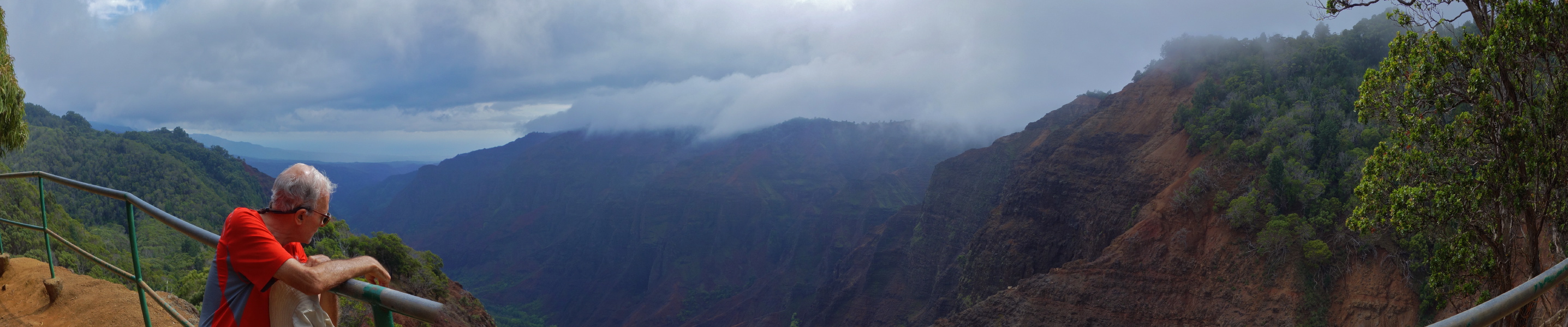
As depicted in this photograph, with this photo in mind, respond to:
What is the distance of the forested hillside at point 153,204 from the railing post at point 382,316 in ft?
0.85

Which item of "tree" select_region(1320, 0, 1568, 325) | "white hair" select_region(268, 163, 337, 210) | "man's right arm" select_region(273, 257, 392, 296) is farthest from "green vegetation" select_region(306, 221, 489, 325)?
"tree" select_region(1320, 0, 1568, 325)

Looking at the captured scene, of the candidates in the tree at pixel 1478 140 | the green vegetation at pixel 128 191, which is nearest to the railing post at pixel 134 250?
the tree at pixel 1478 140

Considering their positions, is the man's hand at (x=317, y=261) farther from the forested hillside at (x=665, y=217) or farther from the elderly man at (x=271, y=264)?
the forested hillside at (x=665, y=217)

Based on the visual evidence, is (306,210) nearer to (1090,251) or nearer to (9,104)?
(9,104)

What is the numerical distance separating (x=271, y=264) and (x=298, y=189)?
0.48 m

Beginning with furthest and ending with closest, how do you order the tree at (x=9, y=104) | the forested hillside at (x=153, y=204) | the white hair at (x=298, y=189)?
the forested hillside at (x=153, y=204) < the tree at (x=9, y=104) < the white hair at (x=298, y=189)

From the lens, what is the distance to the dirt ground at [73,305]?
18.4 ft

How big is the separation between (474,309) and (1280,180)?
2873 centimetres

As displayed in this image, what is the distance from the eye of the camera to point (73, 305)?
5.86 meters

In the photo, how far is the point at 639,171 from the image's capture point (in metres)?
151

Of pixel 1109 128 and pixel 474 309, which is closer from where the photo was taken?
pixel 474 309

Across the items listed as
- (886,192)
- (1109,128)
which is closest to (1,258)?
(1109,128)

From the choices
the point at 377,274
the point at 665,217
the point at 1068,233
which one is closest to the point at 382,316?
the point at 377,274

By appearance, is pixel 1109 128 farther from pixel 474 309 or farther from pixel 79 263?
pixel 79 263
